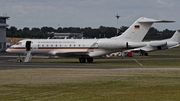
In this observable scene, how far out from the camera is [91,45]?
53.1 metres

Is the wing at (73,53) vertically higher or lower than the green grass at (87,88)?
higher

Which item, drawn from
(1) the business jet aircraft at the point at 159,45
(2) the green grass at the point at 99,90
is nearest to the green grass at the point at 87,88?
(2) the green grass at the point at 99,90

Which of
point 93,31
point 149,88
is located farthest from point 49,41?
point 93,31

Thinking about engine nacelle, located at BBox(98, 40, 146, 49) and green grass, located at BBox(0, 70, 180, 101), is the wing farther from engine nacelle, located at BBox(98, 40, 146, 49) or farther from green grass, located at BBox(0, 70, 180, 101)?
green grass, located at BBox(0, 70, 180, 101)

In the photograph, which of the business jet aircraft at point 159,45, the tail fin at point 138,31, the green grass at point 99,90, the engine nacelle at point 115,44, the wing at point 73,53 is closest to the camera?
the green grass at point 99,90

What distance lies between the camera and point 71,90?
22.1 metres

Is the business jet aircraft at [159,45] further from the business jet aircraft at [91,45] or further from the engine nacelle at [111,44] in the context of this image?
the engine nacelle at [111,44]

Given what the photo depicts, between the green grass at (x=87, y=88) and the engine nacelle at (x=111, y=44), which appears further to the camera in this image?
the engine nacelle at (x=111, y=44)

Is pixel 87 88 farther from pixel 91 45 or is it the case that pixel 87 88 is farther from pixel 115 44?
pixel 91 45

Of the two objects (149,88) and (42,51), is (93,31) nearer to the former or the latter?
(42,51)

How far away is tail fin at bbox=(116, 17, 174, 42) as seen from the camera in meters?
53.0

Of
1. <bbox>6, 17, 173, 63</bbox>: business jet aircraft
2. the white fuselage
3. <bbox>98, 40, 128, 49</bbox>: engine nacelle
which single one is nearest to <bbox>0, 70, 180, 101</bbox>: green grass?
<bbox>98, 40, 128, 49</bbox>: engine nacelle

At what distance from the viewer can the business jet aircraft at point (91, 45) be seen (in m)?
52.5

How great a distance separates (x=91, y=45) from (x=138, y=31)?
5.78 metres
